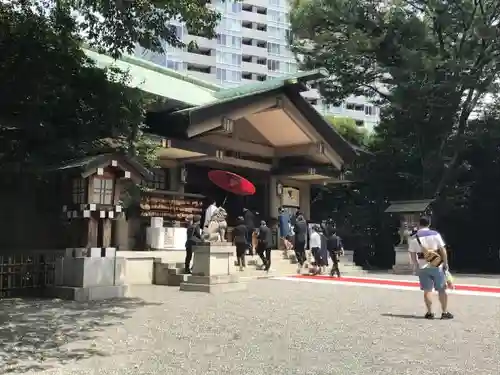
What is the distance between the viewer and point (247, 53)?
201ft

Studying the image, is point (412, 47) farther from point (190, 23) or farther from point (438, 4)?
point (190, 23)

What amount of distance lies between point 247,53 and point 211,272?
52638mm

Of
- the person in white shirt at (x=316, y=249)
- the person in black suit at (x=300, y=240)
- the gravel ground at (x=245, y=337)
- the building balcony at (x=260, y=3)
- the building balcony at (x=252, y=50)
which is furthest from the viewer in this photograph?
the building balcony at (x=260, y=3)

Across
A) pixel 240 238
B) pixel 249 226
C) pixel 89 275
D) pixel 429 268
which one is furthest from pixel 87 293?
pixel 249 226

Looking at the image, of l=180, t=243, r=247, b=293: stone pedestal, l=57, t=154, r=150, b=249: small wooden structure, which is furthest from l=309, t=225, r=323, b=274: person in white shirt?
l=57, t=154, r=150, b=249: small wooden structure

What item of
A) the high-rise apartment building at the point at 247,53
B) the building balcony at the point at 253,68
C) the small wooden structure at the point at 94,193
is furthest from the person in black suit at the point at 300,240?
the building balcony at the point at 253,68

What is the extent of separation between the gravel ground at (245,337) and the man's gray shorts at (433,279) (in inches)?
22.1

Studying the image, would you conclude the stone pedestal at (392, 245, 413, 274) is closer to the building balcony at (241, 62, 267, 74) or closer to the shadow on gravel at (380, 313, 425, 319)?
the shadow on gravel at (380, 313, 425, 319)

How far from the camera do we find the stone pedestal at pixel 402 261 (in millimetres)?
19547

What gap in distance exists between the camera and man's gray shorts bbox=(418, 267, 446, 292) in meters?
8.41

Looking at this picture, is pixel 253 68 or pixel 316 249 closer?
pixel 316 249

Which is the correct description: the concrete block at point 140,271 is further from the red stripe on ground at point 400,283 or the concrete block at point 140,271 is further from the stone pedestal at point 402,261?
the stone pedestal at point 402,261

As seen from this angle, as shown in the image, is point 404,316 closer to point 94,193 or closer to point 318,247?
point 94,193

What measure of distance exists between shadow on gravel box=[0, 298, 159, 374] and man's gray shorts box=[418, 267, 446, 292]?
4779 millimetres
